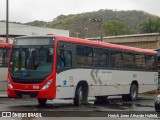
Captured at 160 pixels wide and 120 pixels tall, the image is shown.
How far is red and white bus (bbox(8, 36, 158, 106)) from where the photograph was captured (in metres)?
18.0

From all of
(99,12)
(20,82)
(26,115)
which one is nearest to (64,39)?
(20,82)

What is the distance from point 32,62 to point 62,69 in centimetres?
128

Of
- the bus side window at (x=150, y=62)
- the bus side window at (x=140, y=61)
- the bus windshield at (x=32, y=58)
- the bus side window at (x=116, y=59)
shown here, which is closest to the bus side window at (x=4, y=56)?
the bus side window at (x=116, y=59)

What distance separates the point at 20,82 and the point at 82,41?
12.4ft

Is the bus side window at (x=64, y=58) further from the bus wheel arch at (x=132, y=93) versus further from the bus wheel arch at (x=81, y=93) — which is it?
the bus wheel arch at (x=132, y=93)

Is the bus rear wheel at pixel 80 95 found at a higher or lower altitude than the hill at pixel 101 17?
lower

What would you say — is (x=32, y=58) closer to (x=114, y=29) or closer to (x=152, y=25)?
(x=152, y=25)

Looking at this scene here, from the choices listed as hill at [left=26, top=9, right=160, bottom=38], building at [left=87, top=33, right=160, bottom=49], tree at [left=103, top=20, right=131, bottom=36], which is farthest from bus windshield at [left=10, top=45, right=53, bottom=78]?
hill at [left=26, top=9, right=160, bottom=38]

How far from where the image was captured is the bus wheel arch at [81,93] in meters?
19.6

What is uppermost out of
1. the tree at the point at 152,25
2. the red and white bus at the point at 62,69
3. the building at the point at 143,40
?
the tree at the point at 152,25

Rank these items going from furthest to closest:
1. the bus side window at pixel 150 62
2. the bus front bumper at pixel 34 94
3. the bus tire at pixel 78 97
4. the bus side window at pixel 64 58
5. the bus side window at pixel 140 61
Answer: the bus side window at pixel 150 62
the bus side window at pixel 140 61
the bus tire at pixel 78 97
the bus side window at pixel 64 58
the bus front bumper at pixel 34 94

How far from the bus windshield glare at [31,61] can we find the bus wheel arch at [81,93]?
2.22m

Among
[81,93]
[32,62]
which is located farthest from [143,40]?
[32,62]

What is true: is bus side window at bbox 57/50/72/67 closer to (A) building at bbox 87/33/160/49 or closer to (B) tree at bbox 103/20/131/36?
(A) building at bbox 87/33/160/49
